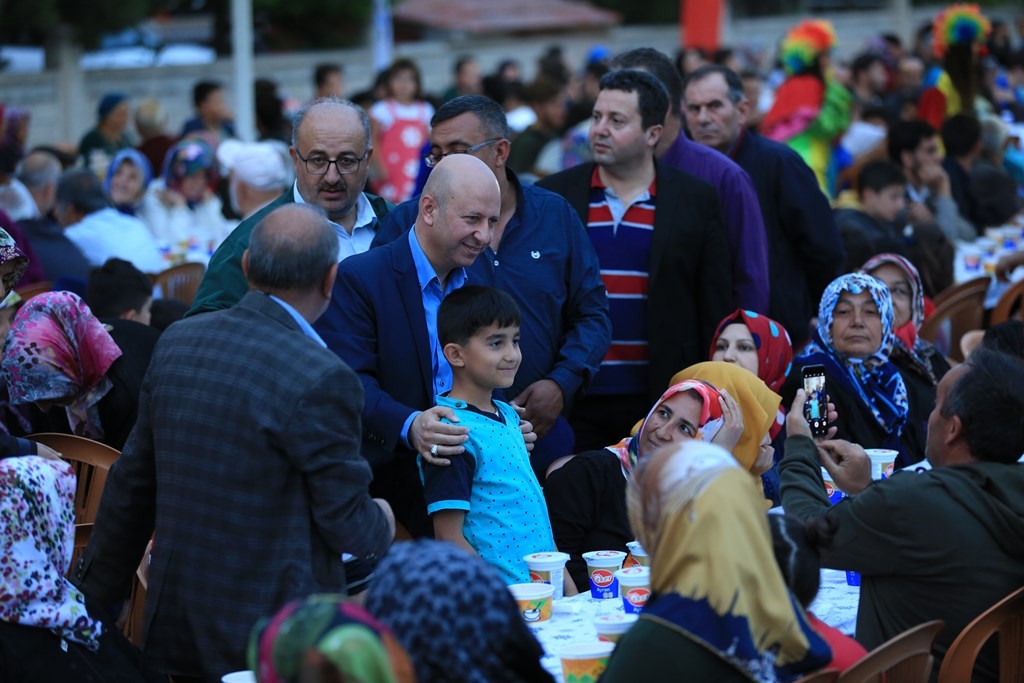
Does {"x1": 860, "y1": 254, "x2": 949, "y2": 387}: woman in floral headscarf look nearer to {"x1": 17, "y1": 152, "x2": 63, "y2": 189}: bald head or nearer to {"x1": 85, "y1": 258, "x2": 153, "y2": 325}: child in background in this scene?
{"x1": 85, "y1": 258, "x2": 153, "y2": 325}: child in background

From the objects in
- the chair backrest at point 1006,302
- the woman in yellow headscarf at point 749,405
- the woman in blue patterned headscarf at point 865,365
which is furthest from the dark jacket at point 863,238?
the woman in yellow headscarf at point 749,405

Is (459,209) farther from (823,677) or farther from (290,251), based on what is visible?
(823,677)

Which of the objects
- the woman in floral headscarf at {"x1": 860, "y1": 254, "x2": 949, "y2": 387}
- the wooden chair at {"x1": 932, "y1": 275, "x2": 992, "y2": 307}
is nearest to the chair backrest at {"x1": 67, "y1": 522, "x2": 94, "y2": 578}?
the woman in floral headscarf at {"x1": 860, "y1": 254, "x2": 949, "y2": 387}

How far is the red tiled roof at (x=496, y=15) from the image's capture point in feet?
89.0

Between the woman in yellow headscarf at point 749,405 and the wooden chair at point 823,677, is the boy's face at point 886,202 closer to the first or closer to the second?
the woman in yellow headscarf at point 749,405

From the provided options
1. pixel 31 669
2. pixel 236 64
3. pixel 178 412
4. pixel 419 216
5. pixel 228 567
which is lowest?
pixel 31 669

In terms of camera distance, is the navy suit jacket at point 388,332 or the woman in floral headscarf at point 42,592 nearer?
the woman in floral headscarf at point 42,592

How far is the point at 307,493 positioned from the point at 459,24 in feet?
80.7

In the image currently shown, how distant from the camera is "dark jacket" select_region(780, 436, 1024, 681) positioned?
11.2 ft

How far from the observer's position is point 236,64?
13.8 m

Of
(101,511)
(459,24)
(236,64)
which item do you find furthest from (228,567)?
(459,24)

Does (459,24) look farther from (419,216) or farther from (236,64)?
(419,216)

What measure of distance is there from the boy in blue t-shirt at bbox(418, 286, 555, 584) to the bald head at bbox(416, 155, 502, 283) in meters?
0.21

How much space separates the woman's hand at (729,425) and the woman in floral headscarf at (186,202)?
5596mm
